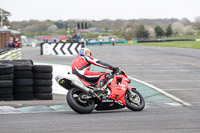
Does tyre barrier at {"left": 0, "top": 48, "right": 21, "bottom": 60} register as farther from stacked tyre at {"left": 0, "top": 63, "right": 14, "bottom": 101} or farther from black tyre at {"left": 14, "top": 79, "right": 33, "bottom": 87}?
stacked tyre at {"left": 0, "top": 63, "right": 14, "bottom": 101}

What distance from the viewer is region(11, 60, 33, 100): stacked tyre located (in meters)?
11.2

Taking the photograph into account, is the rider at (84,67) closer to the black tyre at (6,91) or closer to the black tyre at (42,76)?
the black tyre at (42,76)

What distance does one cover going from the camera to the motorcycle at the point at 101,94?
8984 mm

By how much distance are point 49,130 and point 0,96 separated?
4357mm

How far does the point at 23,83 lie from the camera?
36.9 feet

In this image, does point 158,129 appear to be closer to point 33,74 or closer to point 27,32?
point 33,74

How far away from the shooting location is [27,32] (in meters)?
160

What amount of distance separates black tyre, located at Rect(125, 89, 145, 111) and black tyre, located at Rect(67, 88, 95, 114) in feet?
3.10

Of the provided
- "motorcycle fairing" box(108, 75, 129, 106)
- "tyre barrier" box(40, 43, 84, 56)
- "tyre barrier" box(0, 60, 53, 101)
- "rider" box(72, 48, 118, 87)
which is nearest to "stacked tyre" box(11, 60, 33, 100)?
"tyre barrier" box(0, 60, 53, 101)

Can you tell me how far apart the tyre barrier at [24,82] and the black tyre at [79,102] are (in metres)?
2.63

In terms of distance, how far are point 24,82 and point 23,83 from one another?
0.04 m

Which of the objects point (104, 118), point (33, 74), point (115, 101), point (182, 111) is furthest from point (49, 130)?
point (33, 74)

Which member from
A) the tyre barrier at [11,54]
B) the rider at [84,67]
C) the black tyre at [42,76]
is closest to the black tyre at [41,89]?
the black tyre at [42,76]

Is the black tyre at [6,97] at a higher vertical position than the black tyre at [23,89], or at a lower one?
lower
